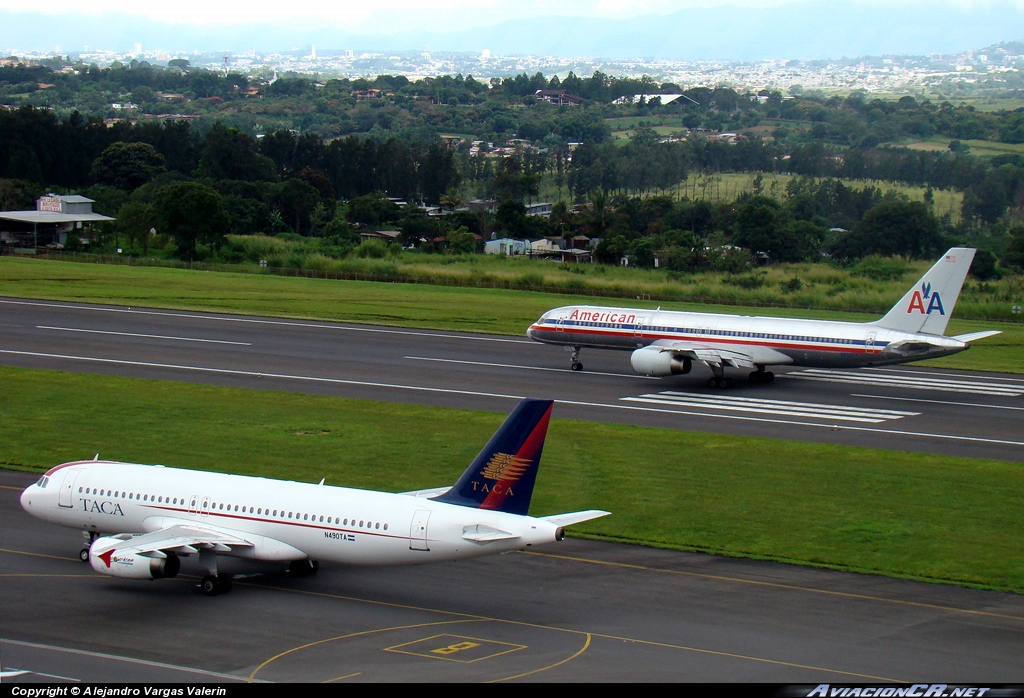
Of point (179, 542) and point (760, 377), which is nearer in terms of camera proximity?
point (179, 542)

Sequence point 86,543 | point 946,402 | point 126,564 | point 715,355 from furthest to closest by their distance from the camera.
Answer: point 715,355
point 946,402
point 86,543
point 126,564

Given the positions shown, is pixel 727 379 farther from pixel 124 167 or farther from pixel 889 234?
pixel 124 167

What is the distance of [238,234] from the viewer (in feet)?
521

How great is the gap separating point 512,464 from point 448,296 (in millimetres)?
72619

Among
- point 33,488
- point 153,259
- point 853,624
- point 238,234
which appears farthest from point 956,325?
point 238,234

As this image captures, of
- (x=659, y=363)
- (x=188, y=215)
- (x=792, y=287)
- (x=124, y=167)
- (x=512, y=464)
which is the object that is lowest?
(x=792, y=287)

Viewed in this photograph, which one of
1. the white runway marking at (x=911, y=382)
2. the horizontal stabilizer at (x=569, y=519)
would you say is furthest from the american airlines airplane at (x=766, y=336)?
the horizontal stabilizer at (x=569, y=519)

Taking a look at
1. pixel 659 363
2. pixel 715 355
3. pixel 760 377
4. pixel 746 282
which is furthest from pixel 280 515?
pixel 746 282

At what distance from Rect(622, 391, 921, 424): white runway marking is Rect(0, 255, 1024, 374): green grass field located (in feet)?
62.9

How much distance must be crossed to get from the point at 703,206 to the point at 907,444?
121309 mm

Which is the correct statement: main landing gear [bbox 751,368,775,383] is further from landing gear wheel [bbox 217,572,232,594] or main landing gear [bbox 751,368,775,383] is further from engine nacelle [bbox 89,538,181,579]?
engine nacelle [bbox 89,538,181,579]

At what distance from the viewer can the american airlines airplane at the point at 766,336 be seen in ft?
202

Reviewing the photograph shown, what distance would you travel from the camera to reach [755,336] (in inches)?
2574

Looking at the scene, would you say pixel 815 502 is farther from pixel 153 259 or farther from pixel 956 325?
pixel 153 259
